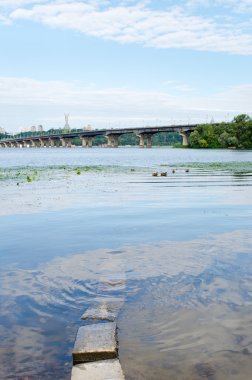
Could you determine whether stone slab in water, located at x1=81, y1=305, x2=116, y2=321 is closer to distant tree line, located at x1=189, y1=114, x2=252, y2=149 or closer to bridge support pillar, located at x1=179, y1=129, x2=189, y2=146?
distant tree line, located at x1=189, y1=114, x2=252, y2=149

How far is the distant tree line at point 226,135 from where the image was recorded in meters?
159

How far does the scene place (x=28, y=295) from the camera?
8.85m

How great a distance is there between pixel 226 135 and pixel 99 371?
16139cm

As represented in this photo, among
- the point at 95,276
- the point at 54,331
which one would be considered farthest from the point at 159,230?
the point at 54,331

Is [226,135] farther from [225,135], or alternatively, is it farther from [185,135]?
[185,135]

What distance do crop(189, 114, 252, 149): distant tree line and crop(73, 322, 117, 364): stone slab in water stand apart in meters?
159

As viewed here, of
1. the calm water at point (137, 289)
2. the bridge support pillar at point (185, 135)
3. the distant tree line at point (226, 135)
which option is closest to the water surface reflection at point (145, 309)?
the calm water at point (137, 289)

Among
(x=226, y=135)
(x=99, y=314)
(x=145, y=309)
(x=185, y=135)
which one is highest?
(x=185, y=135)

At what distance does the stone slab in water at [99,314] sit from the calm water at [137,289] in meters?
0.18

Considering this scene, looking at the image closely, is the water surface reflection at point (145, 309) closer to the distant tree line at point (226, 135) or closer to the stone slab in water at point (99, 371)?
the stone slab in water at point (99, 371)

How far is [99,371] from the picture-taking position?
5.62 metres

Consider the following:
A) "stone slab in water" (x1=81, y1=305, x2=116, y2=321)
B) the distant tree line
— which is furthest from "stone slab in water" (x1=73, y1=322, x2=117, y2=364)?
the distant tree line

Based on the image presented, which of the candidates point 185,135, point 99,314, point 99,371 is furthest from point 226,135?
point 99,371

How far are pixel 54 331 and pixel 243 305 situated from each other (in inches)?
142
